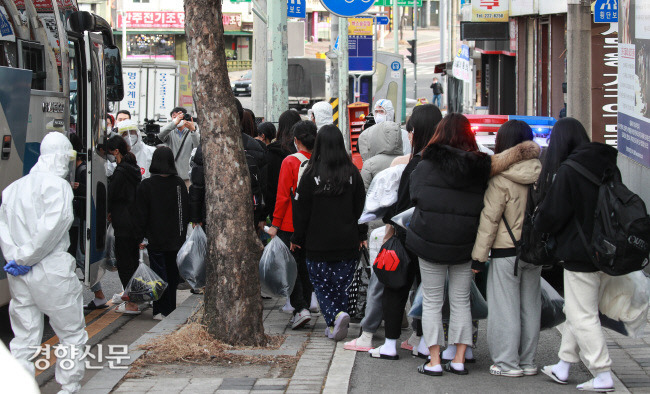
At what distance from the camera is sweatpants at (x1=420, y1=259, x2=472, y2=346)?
20.9ft

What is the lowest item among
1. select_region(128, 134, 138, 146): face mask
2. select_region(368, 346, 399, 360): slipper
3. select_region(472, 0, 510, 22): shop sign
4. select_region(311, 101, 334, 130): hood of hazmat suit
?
select_region(368, 346, 399, 360): slipper

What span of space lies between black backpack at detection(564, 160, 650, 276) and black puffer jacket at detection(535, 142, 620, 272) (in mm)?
57

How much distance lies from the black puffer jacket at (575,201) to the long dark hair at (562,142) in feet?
0.35

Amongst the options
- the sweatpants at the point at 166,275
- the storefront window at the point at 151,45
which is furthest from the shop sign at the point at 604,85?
the storefront window at the point at 151,45

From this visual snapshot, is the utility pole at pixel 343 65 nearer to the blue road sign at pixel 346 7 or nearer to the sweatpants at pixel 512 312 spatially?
the blue road sign at pixel 346 7

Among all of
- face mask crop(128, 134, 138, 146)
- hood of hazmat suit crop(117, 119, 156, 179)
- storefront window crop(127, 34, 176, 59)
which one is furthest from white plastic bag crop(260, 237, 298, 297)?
storefront window crop(127, 34, 176, 59)

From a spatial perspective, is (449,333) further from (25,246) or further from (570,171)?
(25,246)

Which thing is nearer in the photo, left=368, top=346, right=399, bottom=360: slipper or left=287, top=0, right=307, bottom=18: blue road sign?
left=368, top=346, right=399, bottom=360: slipper

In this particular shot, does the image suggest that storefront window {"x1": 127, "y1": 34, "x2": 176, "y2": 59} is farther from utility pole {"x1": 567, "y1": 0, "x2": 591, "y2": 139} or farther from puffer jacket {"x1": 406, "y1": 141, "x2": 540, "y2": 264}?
puffer jacket {"x1": 406, "y1": 141, "x2": 540, "y2": 264}

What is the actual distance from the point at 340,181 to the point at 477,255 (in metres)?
1.56

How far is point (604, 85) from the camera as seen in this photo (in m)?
17.0

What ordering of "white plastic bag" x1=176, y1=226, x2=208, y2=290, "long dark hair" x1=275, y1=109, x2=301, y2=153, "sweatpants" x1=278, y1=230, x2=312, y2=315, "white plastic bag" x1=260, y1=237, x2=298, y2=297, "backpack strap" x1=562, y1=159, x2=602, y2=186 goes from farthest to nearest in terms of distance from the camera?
"long dark hair" x1=275, y1=109, x2=301, y2=153 < "white plastic bag" x1=176, y1=226, x2=208, y2=290 < "sweatpants" x1=278, y1=230, x2=312, y2=315 < "white plastic bag" x1=260, y1=237, x2=298, y2=297 < "backpack strap" x1=562, y1=159, x2=602, y2=186

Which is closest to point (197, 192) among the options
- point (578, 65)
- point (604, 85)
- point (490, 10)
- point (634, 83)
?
point (634, 83)

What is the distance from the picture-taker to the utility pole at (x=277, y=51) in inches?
524
